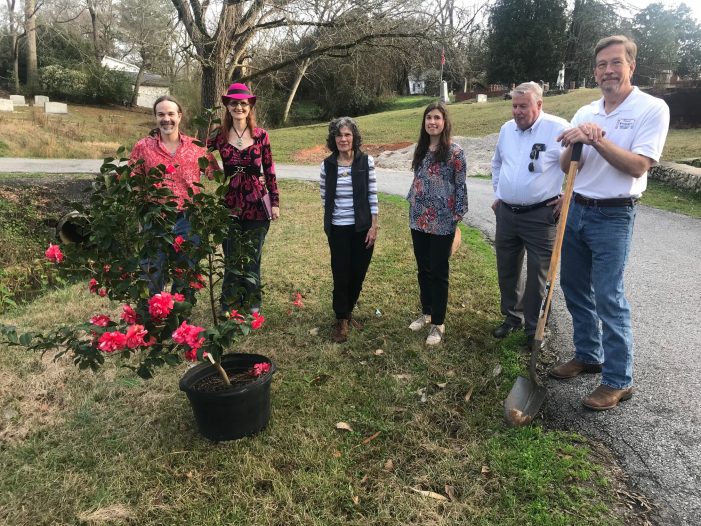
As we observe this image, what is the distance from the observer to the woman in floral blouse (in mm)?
3834

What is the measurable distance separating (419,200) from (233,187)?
5.03 ft

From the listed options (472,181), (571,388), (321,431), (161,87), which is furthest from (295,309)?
(161,87)

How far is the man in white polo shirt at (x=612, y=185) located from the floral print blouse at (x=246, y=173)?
2.33 meters

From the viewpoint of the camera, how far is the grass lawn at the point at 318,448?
2.40 metres

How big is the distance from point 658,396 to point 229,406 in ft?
8.71

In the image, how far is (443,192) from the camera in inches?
153

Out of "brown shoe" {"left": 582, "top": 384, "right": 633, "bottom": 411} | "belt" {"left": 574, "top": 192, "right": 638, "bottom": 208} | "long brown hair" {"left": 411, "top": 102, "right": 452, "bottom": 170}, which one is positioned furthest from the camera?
"long brown hair" {"left": 411, "top": 102, "right": 452, "bottom": 170}

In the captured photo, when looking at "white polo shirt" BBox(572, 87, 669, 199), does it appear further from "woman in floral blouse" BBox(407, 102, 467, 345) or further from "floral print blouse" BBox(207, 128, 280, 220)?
"floral print blouse" BBox(207, 128, 280, 220)

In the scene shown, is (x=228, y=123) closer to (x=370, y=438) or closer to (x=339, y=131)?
(x=339, y=131)

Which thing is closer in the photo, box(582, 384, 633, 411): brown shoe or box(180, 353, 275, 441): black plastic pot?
box(180, 353, 275, 441): black plastic pot

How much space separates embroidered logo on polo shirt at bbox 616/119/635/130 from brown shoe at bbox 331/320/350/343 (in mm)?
2510

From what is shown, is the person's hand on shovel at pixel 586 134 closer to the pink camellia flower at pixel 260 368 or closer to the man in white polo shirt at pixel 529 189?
the man in white polo shirt at pixel 529 189

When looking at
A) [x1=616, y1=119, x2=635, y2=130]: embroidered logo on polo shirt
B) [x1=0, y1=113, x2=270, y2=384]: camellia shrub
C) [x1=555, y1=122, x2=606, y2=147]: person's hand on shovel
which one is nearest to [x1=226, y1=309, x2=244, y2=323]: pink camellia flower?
[x1=0, y1=113, x2=270, y2=384]: camellia shrub

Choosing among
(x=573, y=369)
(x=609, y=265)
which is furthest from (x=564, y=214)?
(x=573, y=369)
